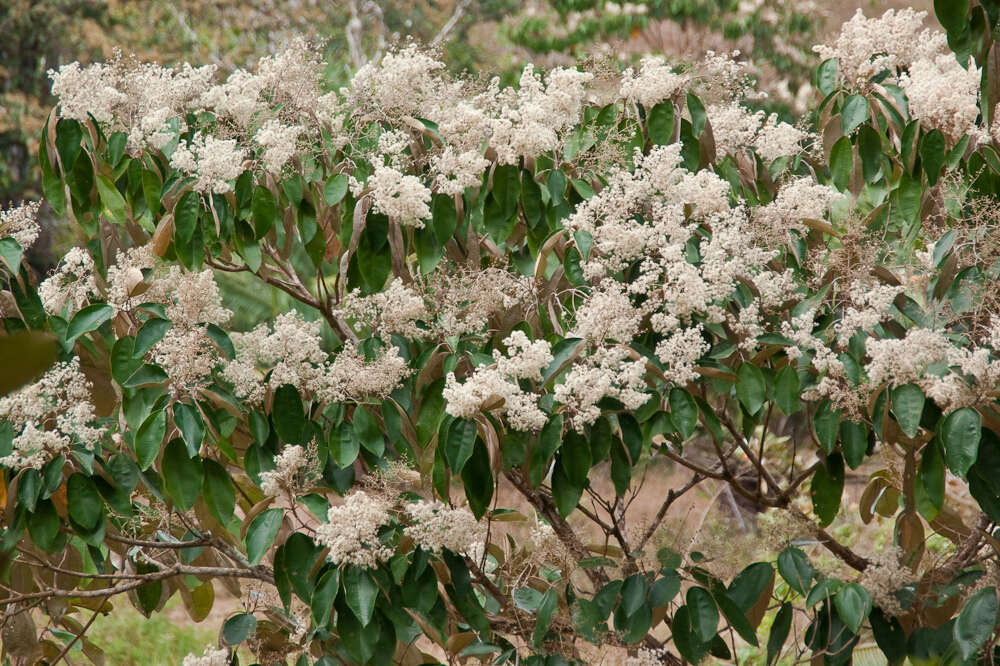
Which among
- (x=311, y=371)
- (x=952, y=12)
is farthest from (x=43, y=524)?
(x=952, y=12)

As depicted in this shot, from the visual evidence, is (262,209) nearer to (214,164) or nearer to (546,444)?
(214,164)

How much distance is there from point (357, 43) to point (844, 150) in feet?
27.5

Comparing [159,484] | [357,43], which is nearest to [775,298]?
[159,484]

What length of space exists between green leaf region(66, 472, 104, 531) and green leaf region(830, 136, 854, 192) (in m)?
1.40

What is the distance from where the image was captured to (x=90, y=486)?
168 cm

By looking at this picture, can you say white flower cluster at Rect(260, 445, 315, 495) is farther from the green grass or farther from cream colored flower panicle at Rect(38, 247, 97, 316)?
the green grass

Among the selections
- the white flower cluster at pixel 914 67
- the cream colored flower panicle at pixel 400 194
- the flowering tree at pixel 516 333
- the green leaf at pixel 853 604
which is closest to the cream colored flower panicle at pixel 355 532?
the flowering tree at pixel 516 333

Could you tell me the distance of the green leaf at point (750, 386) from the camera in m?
1.58

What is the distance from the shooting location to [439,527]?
1517 mm

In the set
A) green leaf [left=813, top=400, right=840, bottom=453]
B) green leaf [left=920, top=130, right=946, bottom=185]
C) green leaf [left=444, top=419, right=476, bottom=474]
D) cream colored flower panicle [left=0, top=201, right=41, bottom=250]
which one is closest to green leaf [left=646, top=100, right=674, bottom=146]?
green leaf [left=920, top=130, right=946, bottom=185]

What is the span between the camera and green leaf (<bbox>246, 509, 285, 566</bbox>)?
62.7 inches

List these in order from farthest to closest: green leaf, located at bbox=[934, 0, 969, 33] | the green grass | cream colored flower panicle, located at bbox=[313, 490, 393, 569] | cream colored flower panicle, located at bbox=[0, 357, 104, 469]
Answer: the green grass, cream colored flower panicle, located at bbox=[0, 357, 104, 469], cream colored flower panicle, located at bbox=[313, 490, 393, 569], green leaf, located at bbox=[934, 0, 969, 33]

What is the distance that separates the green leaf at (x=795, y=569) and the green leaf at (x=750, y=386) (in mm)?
277

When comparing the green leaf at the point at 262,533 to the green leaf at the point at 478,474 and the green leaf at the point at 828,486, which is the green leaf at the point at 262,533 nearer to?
the green leaf at the point at 478,474
